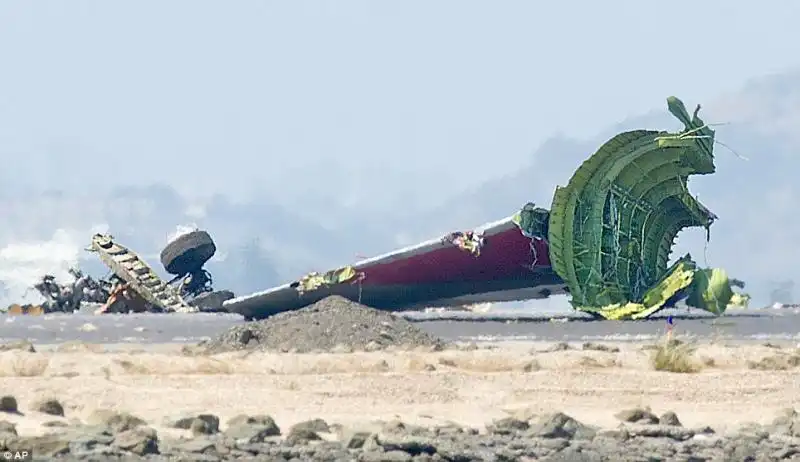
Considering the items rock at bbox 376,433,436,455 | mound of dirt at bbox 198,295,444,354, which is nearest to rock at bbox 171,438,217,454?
rock at bbox 376,433,436,455

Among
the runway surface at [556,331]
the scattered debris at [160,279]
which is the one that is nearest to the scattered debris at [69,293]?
the scattered debris at [160,279]

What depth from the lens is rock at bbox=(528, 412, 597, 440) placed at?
27002 mm

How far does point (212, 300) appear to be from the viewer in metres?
127

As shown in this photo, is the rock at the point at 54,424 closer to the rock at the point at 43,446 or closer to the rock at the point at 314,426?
the rock at the point at 43,446

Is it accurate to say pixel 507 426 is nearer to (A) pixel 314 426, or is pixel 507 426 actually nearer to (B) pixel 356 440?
(A) pixel 314 426

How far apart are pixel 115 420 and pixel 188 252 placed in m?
109

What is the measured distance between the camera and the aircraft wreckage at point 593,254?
87.3 m

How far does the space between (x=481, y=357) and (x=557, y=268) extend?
45.4 metres

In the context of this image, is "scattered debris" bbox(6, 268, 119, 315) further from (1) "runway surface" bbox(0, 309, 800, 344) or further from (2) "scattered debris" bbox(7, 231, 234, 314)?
(1) "runway surface" bbox(0, 309, 800, 344)

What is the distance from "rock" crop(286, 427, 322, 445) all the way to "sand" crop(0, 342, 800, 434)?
2.08 m

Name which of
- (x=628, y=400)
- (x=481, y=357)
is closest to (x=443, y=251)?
(x=481, y=357)

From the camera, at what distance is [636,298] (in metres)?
89.3

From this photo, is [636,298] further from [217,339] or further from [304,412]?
[304,412]
